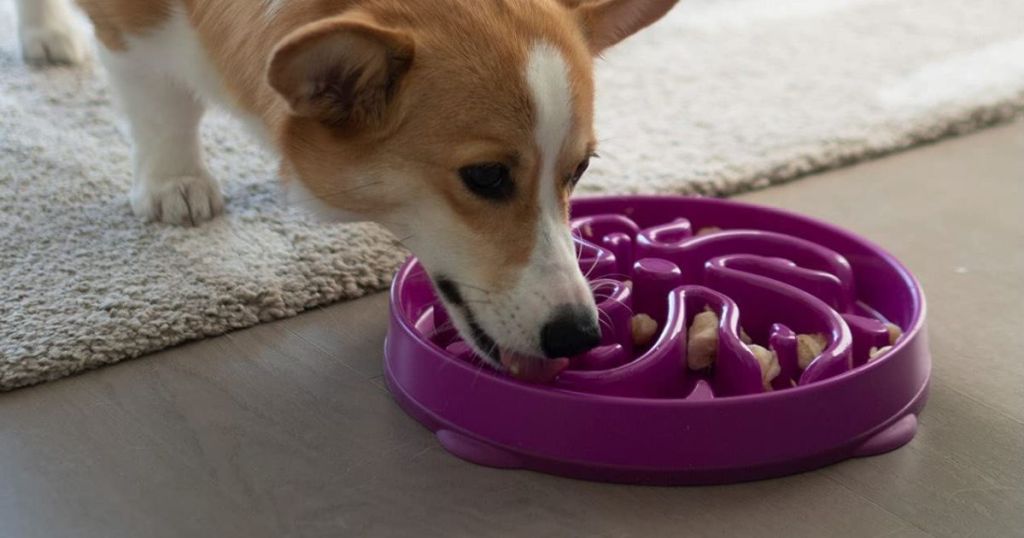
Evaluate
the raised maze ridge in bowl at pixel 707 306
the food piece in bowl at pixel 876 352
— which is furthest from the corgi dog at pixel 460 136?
the food piece in bowl at pixel 876 352

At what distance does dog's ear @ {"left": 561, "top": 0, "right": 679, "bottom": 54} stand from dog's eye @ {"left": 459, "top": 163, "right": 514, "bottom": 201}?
0.28 metres

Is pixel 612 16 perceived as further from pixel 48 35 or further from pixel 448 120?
pixel 48 35

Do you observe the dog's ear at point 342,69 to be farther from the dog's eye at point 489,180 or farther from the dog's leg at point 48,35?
the dog's leg at point 48,35

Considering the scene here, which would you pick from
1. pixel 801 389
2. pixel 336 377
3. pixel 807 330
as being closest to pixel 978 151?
pixel 807 330

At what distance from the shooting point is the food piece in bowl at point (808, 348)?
1408mm

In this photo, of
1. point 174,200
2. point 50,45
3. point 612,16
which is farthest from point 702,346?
point 50,45

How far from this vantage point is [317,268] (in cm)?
176

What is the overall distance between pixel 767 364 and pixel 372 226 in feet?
2.51

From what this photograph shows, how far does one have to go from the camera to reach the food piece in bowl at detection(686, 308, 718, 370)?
4.60 ft

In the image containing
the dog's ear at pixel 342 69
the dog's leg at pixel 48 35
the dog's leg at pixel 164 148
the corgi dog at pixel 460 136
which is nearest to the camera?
the dog's ear at pixel 342 69

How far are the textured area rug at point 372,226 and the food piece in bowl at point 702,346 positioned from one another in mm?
547

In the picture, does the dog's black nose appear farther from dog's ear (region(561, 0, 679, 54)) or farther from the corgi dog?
dog's ear (region(561, 0, 679, 54))

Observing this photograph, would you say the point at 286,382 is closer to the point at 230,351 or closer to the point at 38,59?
the point at 230,351

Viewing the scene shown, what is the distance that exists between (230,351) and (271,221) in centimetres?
40
